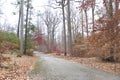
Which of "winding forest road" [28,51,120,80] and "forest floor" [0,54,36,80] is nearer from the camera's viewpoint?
"winding forest road" [28,51,120,80]

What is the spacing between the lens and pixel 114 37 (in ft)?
54.5

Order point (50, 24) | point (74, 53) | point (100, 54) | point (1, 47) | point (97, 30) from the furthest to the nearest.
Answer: point (50, 24)
point (74, 53)
point (100, 54)
point (97, 30)
point (1, 47)

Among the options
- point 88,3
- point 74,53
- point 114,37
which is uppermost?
point 88,3

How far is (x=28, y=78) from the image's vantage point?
38.8 feet

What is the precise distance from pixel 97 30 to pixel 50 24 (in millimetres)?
51428

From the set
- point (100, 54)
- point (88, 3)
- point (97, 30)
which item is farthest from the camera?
point (100, 54)

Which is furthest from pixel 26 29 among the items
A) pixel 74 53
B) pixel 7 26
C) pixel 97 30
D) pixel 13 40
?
pixel 7 26

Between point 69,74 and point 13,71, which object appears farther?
point 13,71

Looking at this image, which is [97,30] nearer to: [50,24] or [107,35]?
[107,35]

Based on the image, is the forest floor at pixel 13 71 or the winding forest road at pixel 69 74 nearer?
the winding forest road at pixel 69 74

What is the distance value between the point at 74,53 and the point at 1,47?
2379cm

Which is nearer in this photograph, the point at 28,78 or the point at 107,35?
the point at 28,78

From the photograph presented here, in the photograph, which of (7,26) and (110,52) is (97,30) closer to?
(110,52)

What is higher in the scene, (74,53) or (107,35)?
(107,35)
